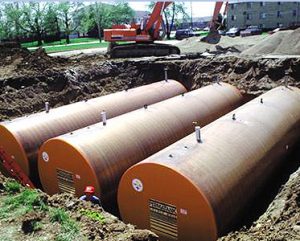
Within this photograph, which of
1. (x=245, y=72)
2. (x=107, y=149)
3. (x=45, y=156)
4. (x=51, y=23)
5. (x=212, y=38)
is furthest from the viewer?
(x=51, y=23)

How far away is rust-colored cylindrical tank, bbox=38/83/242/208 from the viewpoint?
10.0m

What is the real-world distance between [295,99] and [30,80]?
11913 millimetres

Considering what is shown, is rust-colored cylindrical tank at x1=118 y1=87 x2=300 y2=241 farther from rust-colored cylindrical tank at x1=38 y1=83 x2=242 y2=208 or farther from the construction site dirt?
the construction site dirt

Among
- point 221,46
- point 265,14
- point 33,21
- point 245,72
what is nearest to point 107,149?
point 245,72

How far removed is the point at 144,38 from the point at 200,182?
18707 millimetres

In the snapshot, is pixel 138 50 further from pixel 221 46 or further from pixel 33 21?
pixel 33 21

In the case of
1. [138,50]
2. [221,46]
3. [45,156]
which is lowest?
[45,156]

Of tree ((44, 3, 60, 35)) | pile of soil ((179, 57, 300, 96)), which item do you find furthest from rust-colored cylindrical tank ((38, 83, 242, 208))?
tree ((44, 3, 60, 35))

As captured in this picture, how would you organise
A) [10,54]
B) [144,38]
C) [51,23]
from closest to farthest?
[10,54] < [144,38] < [51,23]

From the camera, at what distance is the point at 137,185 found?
28.6 ft

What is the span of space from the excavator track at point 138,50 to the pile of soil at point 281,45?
5155 millimetres

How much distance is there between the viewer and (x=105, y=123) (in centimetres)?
1151

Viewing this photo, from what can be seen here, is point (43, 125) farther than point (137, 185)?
Yes

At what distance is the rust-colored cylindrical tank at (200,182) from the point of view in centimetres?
793
